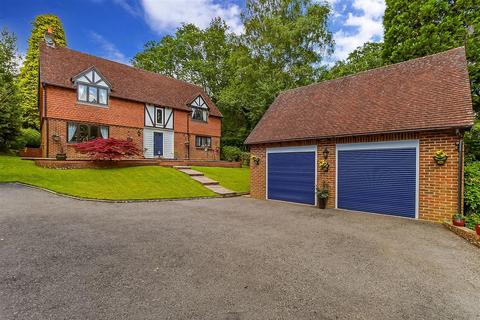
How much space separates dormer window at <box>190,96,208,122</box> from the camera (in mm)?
25406

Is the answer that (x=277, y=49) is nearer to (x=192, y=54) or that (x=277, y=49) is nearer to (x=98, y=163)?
(x=192, y=54)

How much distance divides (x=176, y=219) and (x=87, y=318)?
4902mm

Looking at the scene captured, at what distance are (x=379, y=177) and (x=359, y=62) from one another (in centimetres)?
1735

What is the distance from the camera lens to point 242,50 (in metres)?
25.8

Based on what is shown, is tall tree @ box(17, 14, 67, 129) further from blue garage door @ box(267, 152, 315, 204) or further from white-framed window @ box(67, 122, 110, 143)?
blue garage door @ box(267, 152, 315, 204)

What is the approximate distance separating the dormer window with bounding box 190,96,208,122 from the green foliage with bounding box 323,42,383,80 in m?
12.6

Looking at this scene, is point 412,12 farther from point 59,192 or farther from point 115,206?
point 59,192

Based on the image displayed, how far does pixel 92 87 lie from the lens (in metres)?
18.9

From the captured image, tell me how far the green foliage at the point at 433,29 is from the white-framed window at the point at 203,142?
692 inches

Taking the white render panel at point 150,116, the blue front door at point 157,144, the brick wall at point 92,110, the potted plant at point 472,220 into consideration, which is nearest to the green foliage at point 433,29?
the potted plant at point 472,220

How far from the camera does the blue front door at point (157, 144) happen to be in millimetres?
22609

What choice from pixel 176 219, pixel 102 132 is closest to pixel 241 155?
pixel 102 132

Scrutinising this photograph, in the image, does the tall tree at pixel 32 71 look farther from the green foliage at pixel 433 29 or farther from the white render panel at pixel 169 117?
the green foliage at pixel 433 29

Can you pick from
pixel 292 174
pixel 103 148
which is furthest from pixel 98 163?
pixel 292 174
